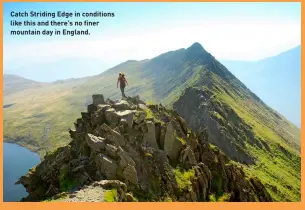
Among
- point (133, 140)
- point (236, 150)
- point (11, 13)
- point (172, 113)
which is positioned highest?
point (11, 13)

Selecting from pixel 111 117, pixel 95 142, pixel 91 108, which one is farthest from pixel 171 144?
pixel 91 108

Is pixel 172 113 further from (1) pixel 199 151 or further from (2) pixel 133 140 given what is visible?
(2) pixel 133 140

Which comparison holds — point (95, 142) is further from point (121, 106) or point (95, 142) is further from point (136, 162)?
point (121, 106)

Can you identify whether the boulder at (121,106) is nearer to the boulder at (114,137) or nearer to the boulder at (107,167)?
the boulder at (114,137)

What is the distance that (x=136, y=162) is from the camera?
45.8m

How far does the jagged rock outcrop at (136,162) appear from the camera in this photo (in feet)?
142

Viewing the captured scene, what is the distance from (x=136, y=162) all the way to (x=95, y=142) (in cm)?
591

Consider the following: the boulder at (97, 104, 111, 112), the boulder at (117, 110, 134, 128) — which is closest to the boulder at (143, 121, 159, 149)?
the boulder at (117, 110, 134, 128)

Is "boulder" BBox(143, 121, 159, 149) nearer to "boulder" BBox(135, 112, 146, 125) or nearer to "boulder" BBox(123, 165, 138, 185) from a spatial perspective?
"boulder" BBox(135, 112, 146, 125)

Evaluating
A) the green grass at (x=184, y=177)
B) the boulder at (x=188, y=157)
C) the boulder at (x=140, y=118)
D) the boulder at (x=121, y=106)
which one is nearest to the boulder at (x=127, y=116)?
the boulder at (x=140, y=118)

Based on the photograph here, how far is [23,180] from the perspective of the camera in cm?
5656

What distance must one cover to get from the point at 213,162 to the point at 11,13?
39.9 metres

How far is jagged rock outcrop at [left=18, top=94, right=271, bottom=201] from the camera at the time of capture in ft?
142

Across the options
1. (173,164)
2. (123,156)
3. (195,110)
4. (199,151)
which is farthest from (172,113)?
(195,110)
